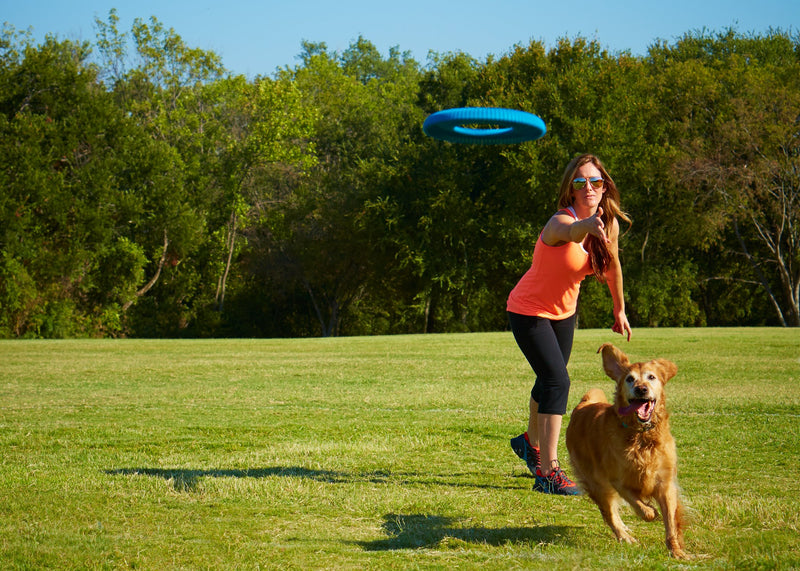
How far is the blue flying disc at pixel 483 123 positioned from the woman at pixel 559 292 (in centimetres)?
404

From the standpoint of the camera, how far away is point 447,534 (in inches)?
190

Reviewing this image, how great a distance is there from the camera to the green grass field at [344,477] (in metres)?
4.46

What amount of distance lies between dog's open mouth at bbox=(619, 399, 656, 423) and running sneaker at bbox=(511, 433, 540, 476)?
1792mm

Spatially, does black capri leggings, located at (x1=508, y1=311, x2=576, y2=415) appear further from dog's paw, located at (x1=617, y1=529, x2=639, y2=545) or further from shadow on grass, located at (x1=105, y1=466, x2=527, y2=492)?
dog's paw, located at (x1=617, y1=529, x2=639, y2=545)

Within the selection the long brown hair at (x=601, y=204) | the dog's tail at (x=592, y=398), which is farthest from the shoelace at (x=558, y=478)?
the long brown hair at (x=601, y=204)

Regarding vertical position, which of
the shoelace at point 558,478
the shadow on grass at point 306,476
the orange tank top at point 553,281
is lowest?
the shadow on grass at point 306,476

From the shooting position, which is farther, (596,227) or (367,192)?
(367,192)

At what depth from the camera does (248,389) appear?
523 inches

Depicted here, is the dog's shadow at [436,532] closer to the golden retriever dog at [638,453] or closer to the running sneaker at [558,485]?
the golden retriever dog at [638,453]

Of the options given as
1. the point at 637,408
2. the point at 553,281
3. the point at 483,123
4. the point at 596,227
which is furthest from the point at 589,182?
the point at 483,123

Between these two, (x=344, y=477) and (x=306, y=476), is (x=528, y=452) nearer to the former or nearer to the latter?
(x=344, y=477)

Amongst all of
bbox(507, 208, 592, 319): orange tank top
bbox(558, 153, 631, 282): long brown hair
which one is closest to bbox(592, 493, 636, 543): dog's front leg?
bbox(507, 208, 592, 319): orange tank top

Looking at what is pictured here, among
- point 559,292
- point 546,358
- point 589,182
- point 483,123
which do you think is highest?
point 483,123

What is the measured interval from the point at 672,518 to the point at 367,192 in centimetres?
4105
